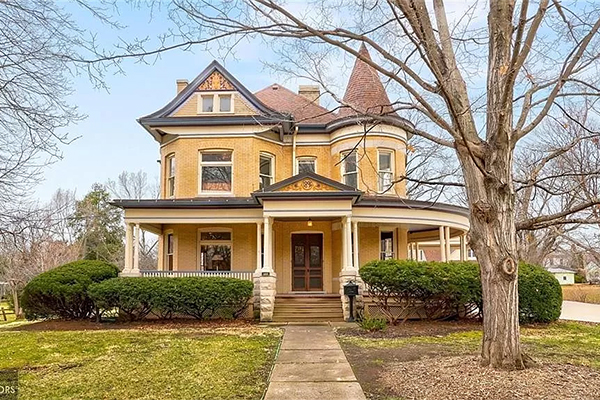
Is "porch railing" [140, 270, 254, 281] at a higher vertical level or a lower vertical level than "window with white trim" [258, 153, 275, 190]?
lower

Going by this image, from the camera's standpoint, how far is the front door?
17984mm

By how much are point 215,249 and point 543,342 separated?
11.6 m

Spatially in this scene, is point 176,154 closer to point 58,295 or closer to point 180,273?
point 180,273

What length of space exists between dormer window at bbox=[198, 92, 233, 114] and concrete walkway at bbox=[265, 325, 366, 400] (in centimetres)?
1048

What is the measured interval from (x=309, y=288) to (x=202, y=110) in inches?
317

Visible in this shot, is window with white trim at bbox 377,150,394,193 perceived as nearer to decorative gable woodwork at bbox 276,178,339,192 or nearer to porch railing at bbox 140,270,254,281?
decorative gable woodwork at bbox 276,178,339,192

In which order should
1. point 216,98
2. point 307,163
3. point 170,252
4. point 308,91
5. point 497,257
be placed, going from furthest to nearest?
point 308,91, point 307,163, point 216,98, point 170,252, point 497,257

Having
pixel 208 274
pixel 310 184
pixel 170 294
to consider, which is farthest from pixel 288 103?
pixel 170 294

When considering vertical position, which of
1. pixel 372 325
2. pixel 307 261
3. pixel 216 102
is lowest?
pixel 372 325

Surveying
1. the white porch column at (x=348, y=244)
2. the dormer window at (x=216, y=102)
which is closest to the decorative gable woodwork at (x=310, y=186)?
the white porch column at (x=348, y=244)

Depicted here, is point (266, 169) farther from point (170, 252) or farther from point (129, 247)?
point (129, 247)

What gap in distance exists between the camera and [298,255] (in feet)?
59.8

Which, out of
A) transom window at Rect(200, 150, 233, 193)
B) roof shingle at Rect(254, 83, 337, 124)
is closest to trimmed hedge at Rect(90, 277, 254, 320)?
transom window at Rect(200, 150, 233, 193)

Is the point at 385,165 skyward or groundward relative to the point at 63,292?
skyward
